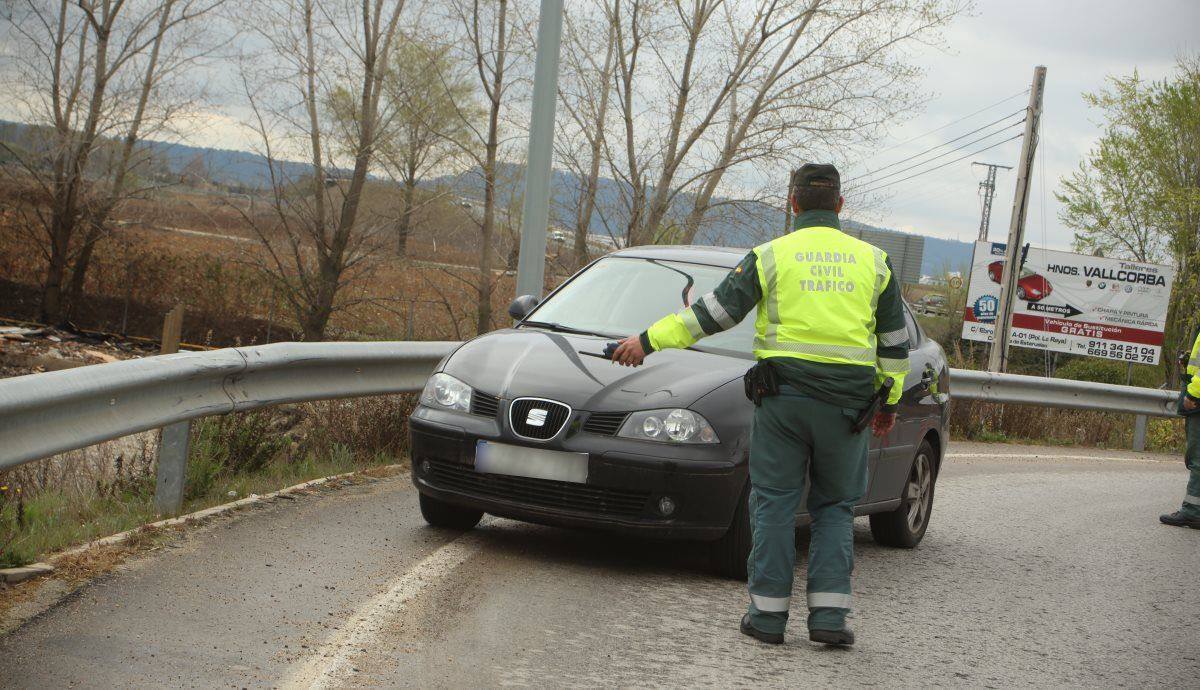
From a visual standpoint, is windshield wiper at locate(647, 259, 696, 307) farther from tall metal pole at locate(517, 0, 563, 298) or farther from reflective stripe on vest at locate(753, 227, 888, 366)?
tall metal pole at locate(517, 0, 563, 298)

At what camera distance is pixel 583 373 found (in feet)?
19.2

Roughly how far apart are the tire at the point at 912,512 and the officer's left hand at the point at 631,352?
2.76m

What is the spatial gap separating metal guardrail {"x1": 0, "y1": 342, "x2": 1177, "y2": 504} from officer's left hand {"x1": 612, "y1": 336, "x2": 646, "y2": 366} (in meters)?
2.16

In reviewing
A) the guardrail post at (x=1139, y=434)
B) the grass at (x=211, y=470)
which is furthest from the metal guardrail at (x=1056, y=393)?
the grass at (x=211, y=470)

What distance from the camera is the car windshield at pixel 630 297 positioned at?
6742 mm

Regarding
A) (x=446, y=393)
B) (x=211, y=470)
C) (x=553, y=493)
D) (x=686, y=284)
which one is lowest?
(x=211, y=470)

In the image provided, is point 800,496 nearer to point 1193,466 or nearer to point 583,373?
point 583,373

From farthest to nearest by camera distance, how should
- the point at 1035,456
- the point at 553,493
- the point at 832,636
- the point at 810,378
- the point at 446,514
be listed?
the point at 1035,456 → the point at 446,514 → the point at 553,493 → the point at 832,636 → the point at 810,378

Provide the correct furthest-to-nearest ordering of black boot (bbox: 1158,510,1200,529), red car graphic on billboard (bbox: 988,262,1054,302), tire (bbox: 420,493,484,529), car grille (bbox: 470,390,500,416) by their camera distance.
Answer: red car graphic on billboard (bbox: 988,262,1054,302)
black boot (bbox: 1158,510,1200,529)
tire (bbox: 420,493,484,529)
car grille (bbox: 470,390,500,416)

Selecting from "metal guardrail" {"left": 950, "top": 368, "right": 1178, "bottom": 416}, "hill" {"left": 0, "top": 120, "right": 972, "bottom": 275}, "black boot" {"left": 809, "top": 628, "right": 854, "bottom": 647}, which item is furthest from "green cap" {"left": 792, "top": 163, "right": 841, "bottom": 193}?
"hill" {"left": 0, "top": 120, "right": 972, "bottom": 275}

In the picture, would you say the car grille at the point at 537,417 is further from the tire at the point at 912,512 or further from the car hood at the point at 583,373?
the tire at the point at 912,512

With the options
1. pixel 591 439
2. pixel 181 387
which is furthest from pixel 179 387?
pixel 591 439

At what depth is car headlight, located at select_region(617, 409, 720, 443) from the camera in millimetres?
5559

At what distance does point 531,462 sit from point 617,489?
41 cm
